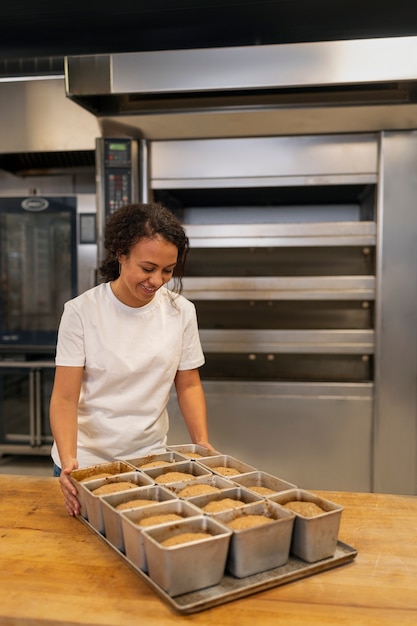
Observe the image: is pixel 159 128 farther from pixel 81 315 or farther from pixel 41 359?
pixel 41 359

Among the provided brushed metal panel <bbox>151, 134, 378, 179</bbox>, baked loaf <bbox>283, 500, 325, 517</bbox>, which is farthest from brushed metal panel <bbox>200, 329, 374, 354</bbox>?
baked loaf <bbox>283, 500, 325, 517</bbox>

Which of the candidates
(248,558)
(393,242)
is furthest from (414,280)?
(248,558)

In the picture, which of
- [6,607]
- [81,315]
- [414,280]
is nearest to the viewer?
[6,607]

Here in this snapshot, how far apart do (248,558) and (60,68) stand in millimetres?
3404

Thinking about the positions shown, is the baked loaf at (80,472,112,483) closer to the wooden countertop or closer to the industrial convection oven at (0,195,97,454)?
the wooden countertop

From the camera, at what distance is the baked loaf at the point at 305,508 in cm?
126

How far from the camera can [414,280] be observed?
115 inches

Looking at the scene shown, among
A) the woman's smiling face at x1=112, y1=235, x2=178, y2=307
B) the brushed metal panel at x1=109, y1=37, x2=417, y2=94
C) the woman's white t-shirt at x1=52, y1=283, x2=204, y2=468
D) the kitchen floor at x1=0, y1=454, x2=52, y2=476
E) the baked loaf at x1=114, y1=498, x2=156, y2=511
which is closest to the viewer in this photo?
the baked loaf at x1=114, y1=498, x2=156, y2=511

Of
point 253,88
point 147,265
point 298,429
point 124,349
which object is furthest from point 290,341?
point 147,265

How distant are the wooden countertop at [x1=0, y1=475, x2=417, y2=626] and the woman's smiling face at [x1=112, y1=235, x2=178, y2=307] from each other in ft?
2.25

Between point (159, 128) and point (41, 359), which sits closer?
point (159, 128)

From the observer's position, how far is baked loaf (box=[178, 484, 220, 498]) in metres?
1.36

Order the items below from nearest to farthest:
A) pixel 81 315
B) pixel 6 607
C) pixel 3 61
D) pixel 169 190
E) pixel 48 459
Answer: pixel 6 607, pixel 81 315, pixel 169 190, pixel 3 61, pixel 48 459

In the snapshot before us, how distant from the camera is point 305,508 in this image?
50.1 inches
